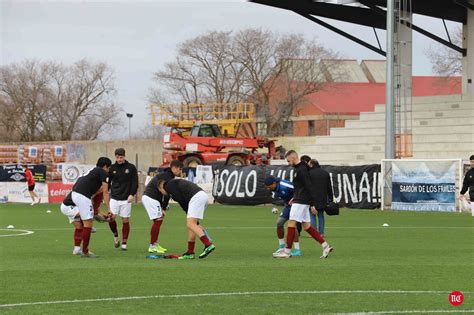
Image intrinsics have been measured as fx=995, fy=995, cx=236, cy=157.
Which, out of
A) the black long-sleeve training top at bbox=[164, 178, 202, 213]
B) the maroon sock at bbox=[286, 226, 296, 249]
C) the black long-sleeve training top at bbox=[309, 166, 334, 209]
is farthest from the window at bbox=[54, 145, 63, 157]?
the maroon sock at bbox=[286, 226, 296, 249]

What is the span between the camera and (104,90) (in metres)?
83.1

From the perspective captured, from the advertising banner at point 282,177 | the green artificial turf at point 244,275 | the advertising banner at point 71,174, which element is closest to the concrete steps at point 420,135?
the advertising banner at point 282,177

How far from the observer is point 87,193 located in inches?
698

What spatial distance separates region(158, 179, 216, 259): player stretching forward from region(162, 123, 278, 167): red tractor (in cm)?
3763

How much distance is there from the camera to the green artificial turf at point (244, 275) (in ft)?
36.8

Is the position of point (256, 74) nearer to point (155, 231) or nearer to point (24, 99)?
A: point (24, 99)

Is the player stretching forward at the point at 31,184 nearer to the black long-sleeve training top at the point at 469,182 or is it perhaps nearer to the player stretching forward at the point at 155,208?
the black long-sleeve training top at the point at 469,182

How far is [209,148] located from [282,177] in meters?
15.5

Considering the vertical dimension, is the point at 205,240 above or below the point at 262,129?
below

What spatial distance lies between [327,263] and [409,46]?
34.8m

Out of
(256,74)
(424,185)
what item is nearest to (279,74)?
(256,74)

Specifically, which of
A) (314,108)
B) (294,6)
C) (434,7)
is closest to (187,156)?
(294,6)

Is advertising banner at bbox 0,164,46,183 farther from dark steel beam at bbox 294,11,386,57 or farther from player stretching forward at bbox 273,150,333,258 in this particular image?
player stretching forward at bbox 273,150,333,258

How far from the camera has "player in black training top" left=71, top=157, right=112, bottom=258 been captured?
17609 mm
